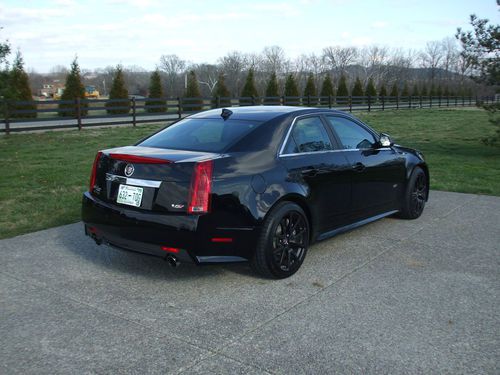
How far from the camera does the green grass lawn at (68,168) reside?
23.1 ft

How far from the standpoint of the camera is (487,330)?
352 cm

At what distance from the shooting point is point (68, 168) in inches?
429

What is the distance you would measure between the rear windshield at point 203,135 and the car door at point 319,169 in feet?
1.47

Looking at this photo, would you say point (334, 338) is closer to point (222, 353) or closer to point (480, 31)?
point (222, 353)

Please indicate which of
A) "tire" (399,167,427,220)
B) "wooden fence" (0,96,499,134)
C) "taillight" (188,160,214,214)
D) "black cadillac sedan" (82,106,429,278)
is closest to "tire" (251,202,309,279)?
"black cadillac sedan" (82,106,429,278)

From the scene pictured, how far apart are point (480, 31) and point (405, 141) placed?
199 inches

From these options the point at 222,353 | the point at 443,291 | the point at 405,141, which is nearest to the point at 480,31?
the point at 405,141

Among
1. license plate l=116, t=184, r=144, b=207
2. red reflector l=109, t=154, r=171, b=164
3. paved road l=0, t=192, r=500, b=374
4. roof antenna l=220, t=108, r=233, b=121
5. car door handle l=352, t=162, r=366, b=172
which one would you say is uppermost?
roof antenna l=220, t=108, r=233, b=121

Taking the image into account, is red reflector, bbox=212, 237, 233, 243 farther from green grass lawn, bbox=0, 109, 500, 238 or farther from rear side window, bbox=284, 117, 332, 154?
green grass lawn, bbox=0, 109, 500, 238

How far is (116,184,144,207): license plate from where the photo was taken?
13.8ft

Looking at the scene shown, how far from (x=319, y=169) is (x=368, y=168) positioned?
39.1 inches

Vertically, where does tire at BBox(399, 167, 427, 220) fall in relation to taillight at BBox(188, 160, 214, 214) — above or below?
below

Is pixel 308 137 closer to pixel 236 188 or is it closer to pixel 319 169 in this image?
pixel 319 169

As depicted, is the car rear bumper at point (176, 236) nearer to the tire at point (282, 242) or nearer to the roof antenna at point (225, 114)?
the tire at point (282, 242)
